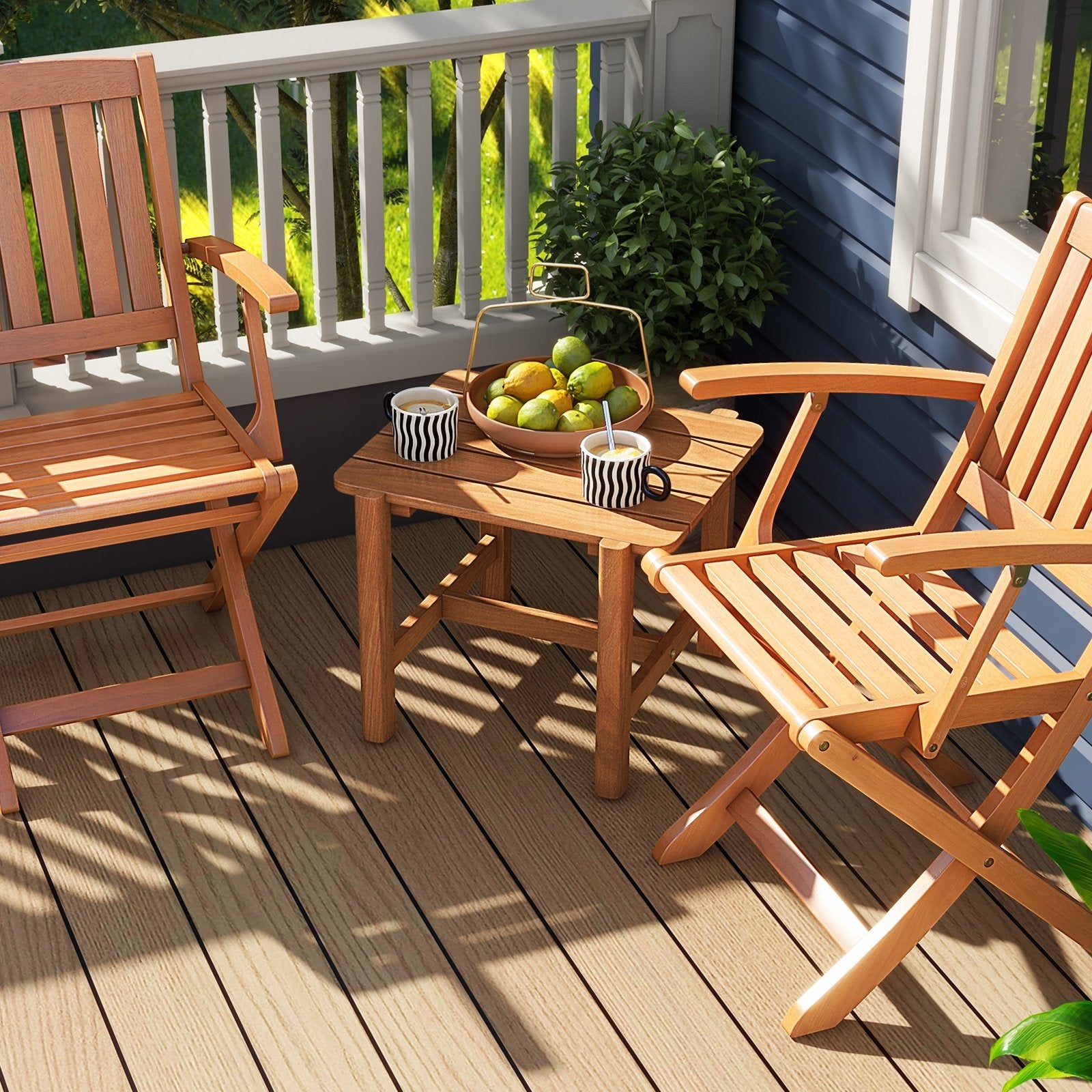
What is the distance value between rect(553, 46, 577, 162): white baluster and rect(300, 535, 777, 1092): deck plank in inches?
47.5

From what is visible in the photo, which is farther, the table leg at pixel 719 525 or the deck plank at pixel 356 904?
the table leg at pixel 719 525

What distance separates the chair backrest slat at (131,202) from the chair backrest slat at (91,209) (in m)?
0.03

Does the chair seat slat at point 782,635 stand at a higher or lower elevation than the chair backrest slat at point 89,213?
lower

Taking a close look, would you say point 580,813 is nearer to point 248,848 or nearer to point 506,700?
point 506,700

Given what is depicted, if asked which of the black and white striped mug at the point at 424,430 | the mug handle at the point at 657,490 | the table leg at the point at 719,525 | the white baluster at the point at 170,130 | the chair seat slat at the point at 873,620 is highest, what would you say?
the white baluster at the point at 170,130

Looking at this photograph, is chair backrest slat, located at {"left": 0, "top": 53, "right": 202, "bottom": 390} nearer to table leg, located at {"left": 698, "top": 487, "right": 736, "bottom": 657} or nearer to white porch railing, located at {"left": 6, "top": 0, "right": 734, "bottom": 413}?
white porch railing, located at {"left": 6, "top": 0, "right": 734, "bottom": 413}

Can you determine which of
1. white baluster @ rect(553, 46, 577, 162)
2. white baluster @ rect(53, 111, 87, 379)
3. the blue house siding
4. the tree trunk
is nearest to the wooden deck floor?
the blue house siding

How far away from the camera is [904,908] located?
7.72 ft

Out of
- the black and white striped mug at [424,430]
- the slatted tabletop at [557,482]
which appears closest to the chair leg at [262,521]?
the slatted tabletop at [557,482]

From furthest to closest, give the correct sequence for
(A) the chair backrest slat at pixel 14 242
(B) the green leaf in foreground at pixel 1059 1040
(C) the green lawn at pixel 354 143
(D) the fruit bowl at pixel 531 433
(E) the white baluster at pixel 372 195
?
(C) the green lawn at pixel 354 143 → (E) the white baluster at pixel 372 195 → (A) the chair backrest slat at pixel 14 242 → (D) the fruit bowl at pixel 531 433 → (B) the green leaf in foreground at pixel 1059 1040

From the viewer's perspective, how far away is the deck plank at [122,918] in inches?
93.8

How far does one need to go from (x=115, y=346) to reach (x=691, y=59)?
61.4 inches

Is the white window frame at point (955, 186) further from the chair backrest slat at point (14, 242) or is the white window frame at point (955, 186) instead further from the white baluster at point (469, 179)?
the chair backrest slat at point (14, 242)

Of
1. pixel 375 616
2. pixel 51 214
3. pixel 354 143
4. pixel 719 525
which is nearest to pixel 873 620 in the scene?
pixel 719 525
